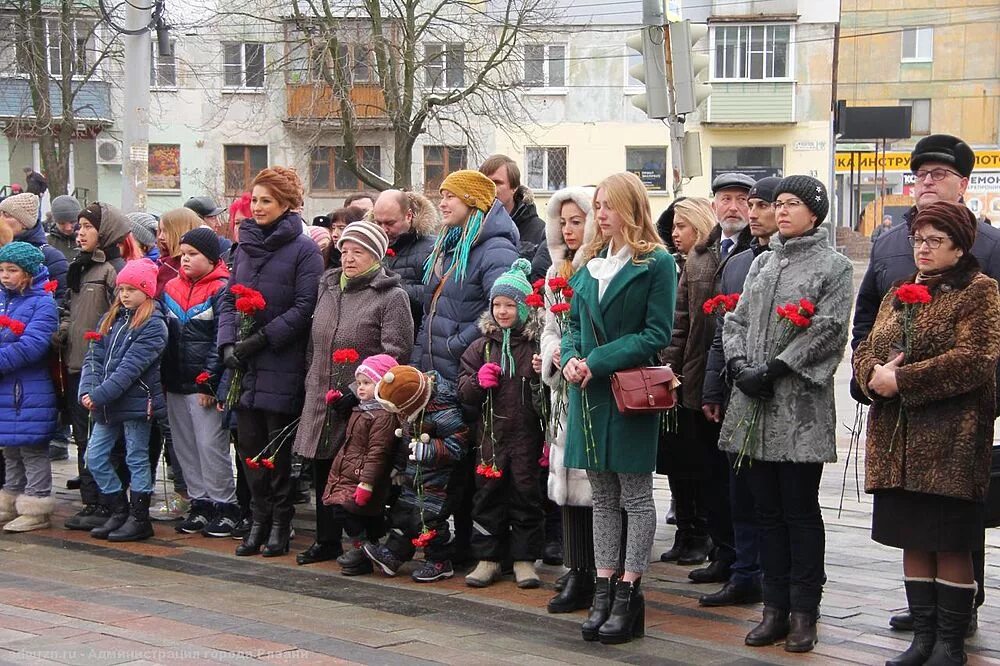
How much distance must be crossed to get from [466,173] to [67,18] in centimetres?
2094

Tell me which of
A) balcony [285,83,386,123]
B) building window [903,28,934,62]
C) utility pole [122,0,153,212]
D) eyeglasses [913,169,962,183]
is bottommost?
eyeglasses [913,169,962,183]

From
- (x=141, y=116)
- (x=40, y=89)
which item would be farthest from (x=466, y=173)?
(x=40, y=89)

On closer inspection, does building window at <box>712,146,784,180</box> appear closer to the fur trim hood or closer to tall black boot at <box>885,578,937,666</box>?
the fur trim hood

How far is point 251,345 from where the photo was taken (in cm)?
800

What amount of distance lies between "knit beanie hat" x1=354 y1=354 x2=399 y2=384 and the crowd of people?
0.07ft

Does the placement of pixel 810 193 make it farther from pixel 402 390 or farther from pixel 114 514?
pixel 114 514

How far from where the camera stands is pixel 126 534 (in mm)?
8664

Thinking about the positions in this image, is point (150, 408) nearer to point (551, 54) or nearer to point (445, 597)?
point (445, 597)

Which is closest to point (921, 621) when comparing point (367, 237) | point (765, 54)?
point (367, 237)

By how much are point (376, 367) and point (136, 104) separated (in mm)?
7278

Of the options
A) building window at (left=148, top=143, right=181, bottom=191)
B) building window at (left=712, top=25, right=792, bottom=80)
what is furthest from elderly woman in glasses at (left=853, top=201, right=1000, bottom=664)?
building window at (left=712, top=25, right=792, bottom=80)

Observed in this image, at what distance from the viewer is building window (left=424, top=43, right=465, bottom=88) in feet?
100

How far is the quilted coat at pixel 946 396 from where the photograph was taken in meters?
5.40

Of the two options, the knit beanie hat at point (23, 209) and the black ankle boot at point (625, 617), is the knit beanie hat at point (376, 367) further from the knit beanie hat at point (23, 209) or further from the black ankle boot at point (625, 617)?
the knit beanie hat at point (23, 209)
